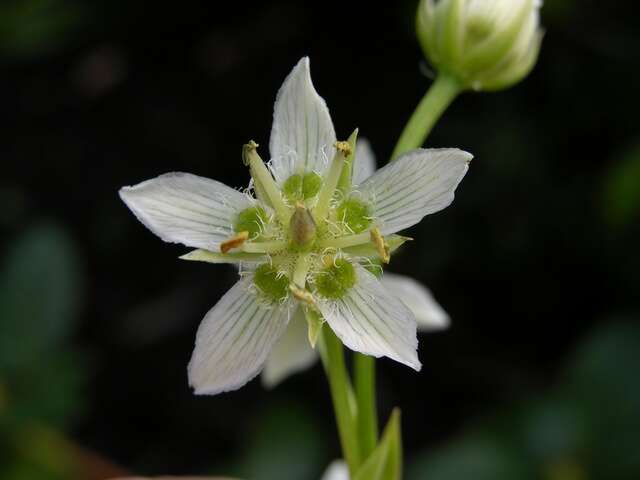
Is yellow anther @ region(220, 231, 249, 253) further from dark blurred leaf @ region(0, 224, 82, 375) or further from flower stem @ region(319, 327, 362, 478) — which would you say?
dark blurred leaf @ region(0, 224, 82, 375)

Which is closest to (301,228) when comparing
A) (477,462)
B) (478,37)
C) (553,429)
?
(478,37)

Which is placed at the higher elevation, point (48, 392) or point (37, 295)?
point (37, 295)

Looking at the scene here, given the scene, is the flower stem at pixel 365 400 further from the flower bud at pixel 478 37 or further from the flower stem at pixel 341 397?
the flower bud at pixel 478 37

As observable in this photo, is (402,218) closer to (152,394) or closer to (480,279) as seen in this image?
(480,279)

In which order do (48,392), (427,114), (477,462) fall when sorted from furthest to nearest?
1. (48,392)
2. (477,462)
3. (427,114)

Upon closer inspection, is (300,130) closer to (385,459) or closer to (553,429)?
(385,459)

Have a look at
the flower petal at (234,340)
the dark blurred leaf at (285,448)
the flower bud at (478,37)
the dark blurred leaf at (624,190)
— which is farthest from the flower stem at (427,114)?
the dark blurred leaf at (285,448)
